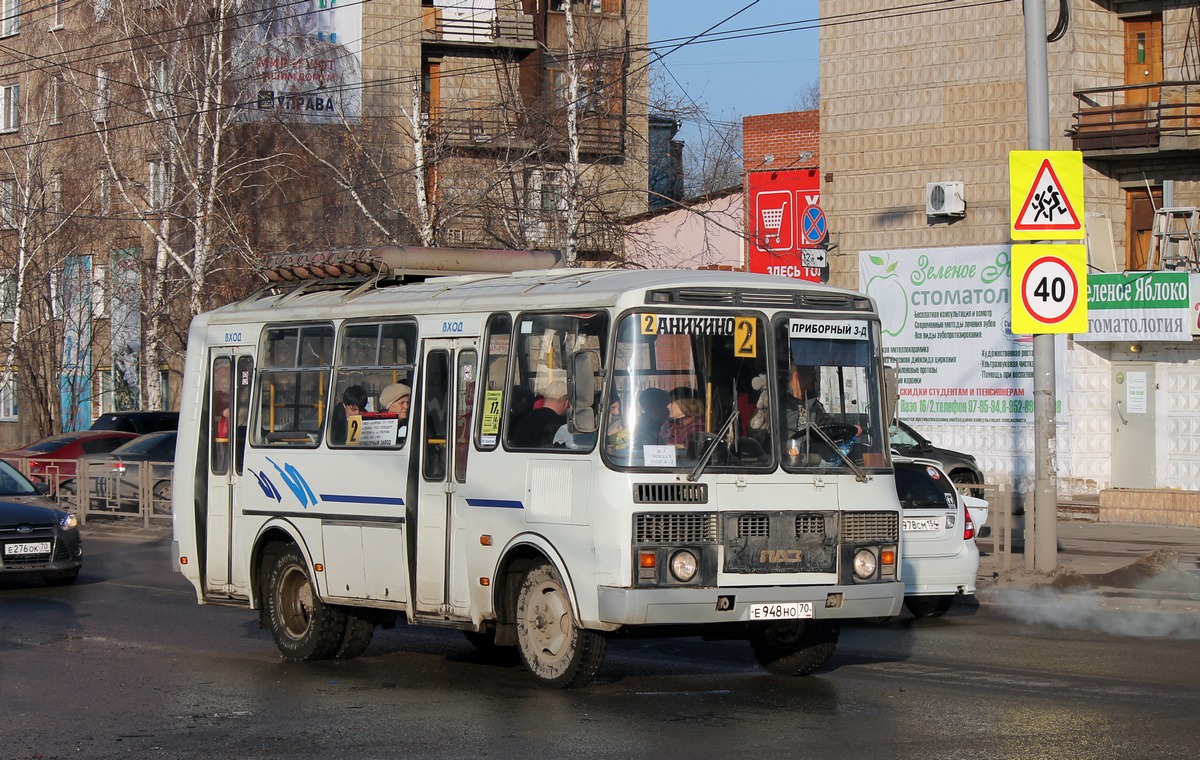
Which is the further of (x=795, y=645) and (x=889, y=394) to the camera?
(x=795, y=645)

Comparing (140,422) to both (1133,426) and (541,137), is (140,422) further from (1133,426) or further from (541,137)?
(1133,426)

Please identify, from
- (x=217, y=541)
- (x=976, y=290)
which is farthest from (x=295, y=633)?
(x=976, y=290)

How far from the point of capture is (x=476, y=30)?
47.3 metres

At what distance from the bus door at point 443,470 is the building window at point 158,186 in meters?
31.3

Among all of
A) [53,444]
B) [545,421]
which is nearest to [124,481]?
[53,444]

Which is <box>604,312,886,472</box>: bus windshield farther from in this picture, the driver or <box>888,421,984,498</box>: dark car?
<box>888,421,984,498</box>: dark car

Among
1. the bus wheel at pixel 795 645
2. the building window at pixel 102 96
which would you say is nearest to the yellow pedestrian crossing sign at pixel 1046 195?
the bus wheel at pixel 795 645

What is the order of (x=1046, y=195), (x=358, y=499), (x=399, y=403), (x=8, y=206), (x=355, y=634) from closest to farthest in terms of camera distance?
1. (x=399, y=403)
2. (x=358, y=499)
3. (x=355, y=634)
4. (x=1046, y=195)
5. (x=8, y=206)

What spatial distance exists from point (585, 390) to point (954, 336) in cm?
1976

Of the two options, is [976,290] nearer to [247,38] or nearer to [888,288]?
[888,288]

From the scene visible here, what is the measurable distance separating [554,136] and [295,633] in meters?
20.0

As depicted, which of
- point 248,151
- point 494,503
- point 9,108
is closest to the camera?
point 494,503

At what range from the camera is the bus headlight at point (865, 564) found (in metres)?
9.73

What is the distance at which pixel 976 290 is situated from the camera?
27781mm
